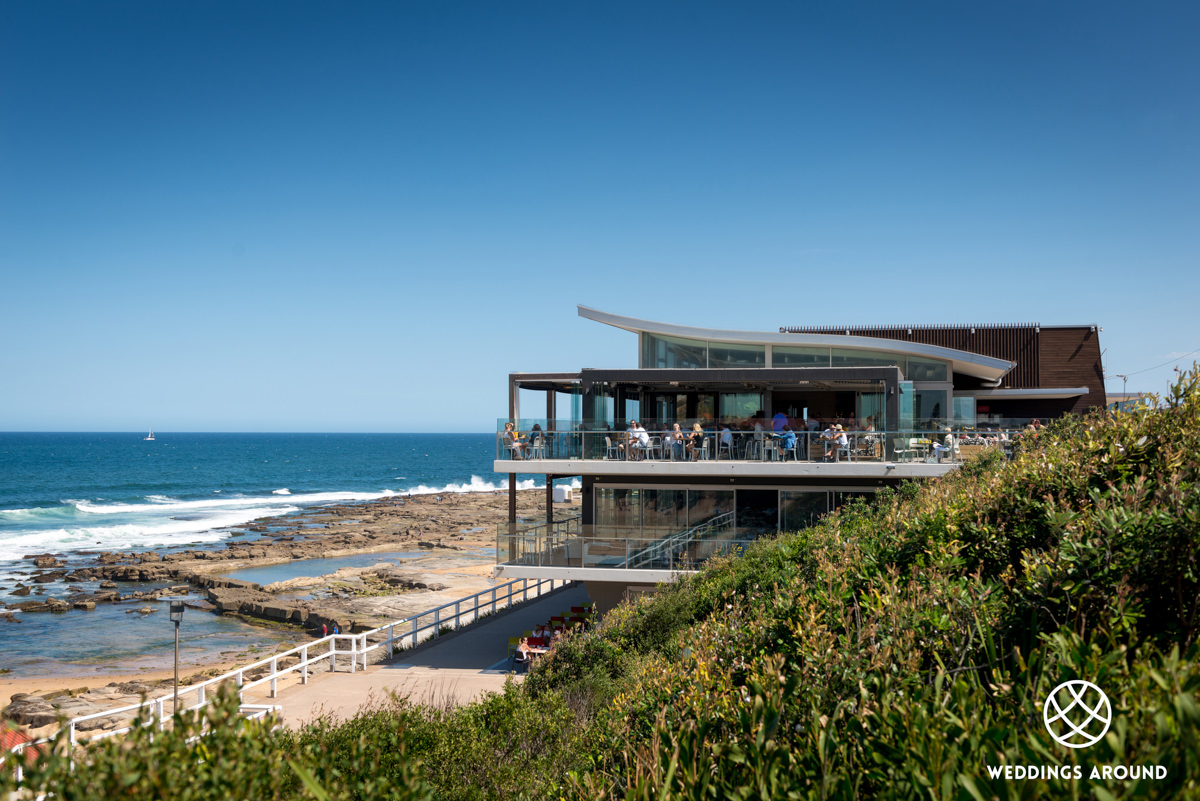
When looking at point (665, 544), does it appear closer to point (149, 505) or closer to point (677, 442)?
point (677, 442)

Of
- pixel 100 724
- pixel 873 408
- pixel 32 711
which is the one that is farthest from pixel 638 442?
pixel 32 711

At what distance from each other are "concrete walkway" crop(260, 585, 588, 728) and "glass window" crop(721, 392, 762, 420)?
790 centimetres

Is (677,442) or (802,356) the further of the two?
(802,356)

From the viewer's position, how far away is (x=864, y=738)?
12.0ft

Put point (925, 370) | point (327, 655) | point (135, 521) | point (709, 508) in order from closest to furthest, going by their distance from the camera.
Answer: point (327, 655) → point (709, 508) → point (925, 370) → point (135, 521)

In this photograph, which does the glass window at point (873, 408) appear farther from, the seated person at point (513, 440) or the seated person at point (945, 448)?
the seated person at point (513, 440)

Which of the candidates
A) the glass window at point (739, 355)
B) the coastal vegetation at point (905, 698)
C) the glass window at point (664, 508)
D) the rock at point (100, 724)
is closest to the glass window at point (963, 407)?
the glass window at point (739, 355)

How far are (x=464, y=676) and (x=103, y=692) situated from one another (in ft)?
43.5

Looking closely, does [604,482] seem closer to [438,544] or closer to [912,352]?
[912,352]

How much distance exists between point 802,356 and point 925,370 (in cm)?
486

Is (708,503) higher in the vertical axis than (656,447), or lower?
lower

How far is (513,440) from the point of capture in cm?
1866

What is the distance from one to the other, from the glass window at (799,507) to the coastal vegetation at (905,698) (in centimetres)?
1055

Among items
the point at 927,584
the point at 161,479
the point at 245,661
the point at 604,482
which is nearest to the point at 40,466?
the point at 161,479
